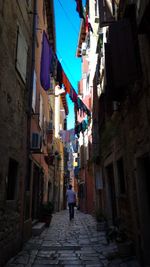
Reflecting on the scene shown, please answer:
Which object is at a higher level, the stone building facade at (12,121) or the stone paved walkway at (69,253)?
the stone building facade at (12,121)

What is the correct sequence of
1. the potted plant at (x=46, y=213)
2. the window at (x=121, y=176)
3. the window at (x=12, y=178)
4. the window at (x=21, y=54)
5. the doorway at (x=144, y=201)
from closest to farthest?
the doorway at (x=144, y=201) < the window at (x=12, y=178) < the window at (x=21, y=54) < the window at (x=121, y=176) < the potted plant at (x=46, y=213)

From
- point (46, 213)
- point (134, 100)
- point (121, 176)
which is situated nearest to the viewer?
point (134, 100)

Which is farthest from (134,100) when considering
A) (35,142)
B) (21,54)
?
(35,142)

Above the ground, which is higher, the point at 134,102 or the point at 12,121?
the point at 134,102

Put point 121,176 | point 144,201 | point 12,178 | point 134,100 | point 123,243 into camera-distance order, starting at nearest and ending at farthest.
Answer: point 144,201
point 134,100
point 123,243
point 12,178
point 121,176

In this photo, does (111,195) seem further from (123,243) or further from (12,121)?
(12,121)

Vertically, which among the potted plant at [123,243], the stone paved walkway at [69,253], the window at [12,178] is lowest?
the stone paved walkway at [69,253]

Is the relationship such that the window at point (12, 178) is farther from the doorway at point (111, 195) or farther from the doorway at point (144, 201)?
the doorway at point (111, 195)

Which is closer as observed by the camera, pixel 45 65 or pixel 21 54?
pixel 21 54

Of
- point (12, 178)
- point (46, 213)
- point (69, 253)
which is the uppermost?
point (12, 178)

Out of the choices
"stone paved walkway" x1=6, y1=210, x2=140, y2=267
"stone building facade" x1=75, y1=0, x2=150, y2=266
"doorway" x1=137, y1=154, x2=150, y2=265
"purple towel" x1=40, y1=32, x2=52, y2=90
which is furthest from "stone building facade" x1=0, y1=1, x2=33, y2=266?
"doorway" x1=137, y1=154, x2=150, y2=265

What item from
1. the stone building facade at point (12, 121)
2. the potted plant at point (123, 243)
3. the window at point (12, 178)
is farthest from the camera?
the window at point (12, 178)

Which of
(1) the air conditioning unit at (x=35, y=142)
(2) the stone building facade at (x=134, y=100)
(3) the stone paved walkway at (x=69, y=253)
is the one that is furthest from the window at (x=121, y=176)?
(1) the air conditioning unit at (x=35, y=142)

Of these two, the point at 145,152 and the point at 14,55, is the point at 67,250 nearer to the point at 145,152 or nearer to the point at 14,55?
the point at 145,152
